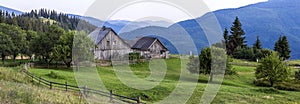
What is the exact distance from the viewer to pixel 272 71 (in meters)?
41.9

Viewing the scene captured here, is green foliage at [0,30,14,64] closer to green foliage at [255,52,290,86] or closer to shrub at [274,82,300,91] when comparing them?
green foliage at [255,52,290,86]

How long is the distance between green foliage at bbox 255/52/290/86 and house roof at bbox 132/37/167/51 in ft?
108

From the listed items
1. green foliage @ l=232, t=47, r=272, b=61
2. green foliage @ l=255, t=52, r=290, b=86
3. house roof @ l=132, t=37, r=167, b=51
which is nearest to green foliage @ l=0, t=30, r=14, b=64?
house roof @ l=132, t=37, r=167, b=51

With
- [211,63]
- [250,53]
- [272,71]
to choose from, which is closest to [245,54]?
[250,53]

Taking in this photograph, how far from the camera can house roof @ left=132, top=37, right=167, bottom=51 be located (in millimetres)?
71750

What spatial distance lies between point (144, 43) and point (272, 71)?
37.5m

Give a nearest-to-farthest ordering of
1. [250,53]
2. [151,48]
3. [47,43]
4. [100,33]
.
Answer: [47,43]
[100,33]
[151,48]
[250,53]

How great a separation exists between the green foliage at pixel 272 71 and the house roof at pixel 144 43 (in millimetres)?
32878

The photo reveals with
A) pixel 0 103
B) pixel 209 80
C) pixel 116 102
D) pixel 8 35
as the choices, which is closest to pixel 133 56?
pixel 209 80

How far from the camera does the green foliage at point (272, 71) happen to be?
4172cm

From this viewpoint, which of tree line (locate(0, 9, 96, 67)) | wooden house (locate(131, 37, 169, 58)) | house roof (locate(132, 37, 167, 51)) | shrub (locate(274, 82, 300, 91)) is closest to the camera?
shrub (locate(274, 82, 300, 91))

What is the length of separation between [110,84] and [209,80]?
17.5 m

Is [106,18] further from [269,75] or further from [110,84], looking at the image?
[269,75]

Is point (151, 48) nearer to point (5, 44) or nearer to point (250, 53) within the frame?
point (250, 53)
